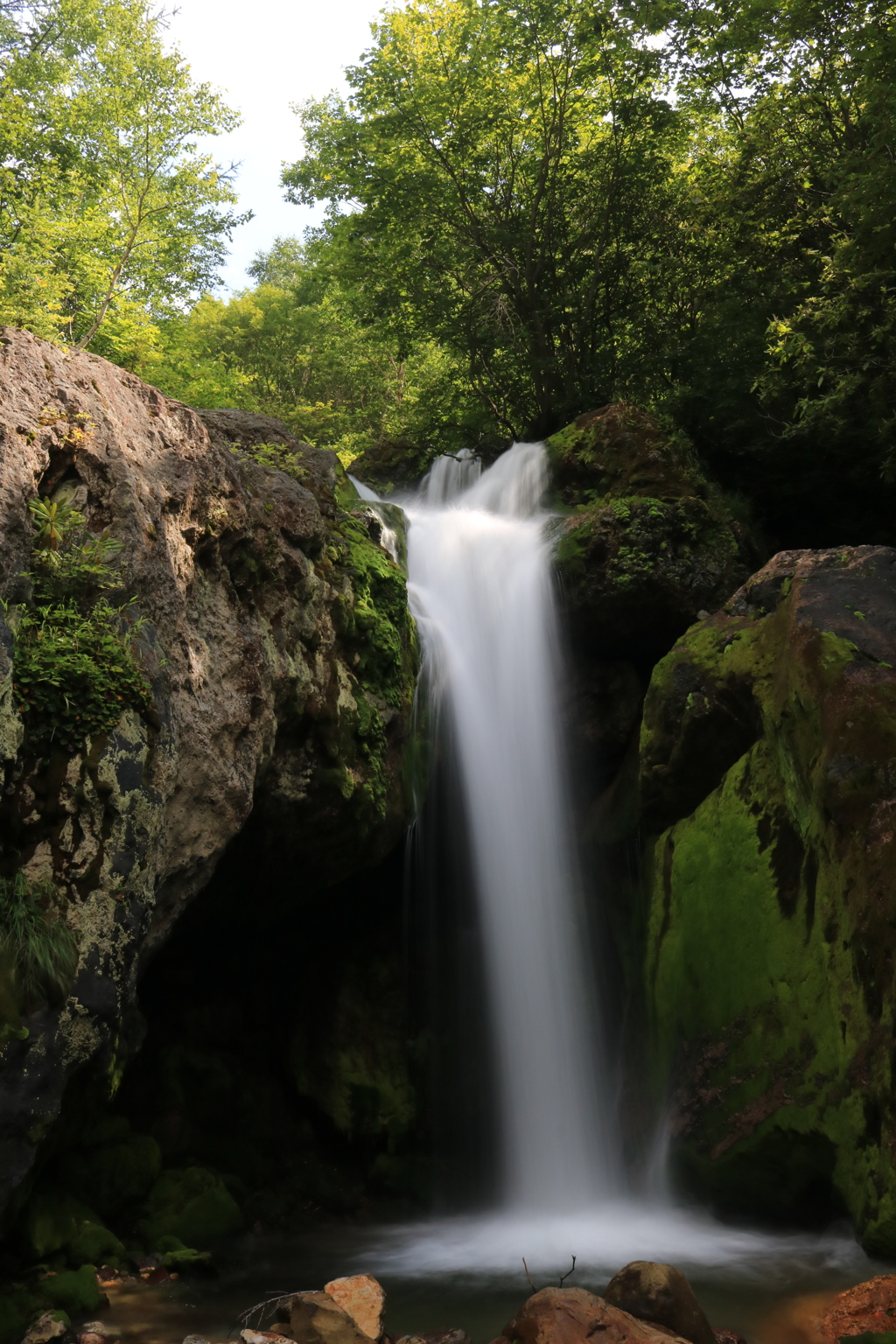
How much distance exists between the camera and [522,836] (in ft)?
32.0

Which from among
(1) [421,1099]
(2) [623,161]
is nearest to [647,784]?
(1) [421,1099]

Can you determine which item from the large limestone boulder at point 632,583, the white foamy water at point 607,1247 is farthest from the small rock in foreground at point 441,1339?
the large limestone boulder at point 632,583

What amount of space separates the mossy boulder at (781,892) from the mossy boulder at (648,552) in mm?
2356

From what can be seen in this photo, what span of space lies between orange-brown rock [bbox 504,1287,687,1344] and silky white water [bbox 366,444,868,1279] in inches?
70.2

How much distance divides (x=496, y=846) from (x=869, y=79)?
9.67 meters

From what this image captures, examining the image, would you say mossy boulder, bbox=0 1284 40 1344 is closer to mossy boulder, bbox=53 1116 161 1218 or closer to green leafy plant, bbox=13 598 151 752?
mossy boulder, bbox=53 1116 161 1218

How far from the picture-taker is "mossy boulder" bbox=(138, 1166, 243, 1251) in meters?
6.31

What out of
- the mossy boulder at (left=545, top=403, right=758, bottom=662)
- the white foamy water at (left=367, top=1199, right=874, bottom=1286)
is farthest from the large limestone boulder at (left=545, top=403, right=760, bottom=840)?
the white foamy water at (left=367, top=1199, right=874, bottom=1286)

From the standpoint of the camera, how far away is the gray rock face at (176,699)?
194 inches

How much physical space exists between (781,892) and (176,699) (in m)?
4.65

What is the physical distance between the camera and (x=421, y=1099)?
884 cm

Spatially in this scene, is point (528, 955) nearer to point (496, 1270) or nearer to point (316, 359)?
point (496, 1270)

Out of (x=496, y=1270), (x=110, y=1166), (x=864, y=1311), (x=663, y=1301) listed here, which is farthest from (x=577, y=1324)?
(x=110, y=1166)

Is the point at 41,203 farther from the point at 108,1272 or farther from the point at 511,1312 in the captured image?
the point at 511,1312
